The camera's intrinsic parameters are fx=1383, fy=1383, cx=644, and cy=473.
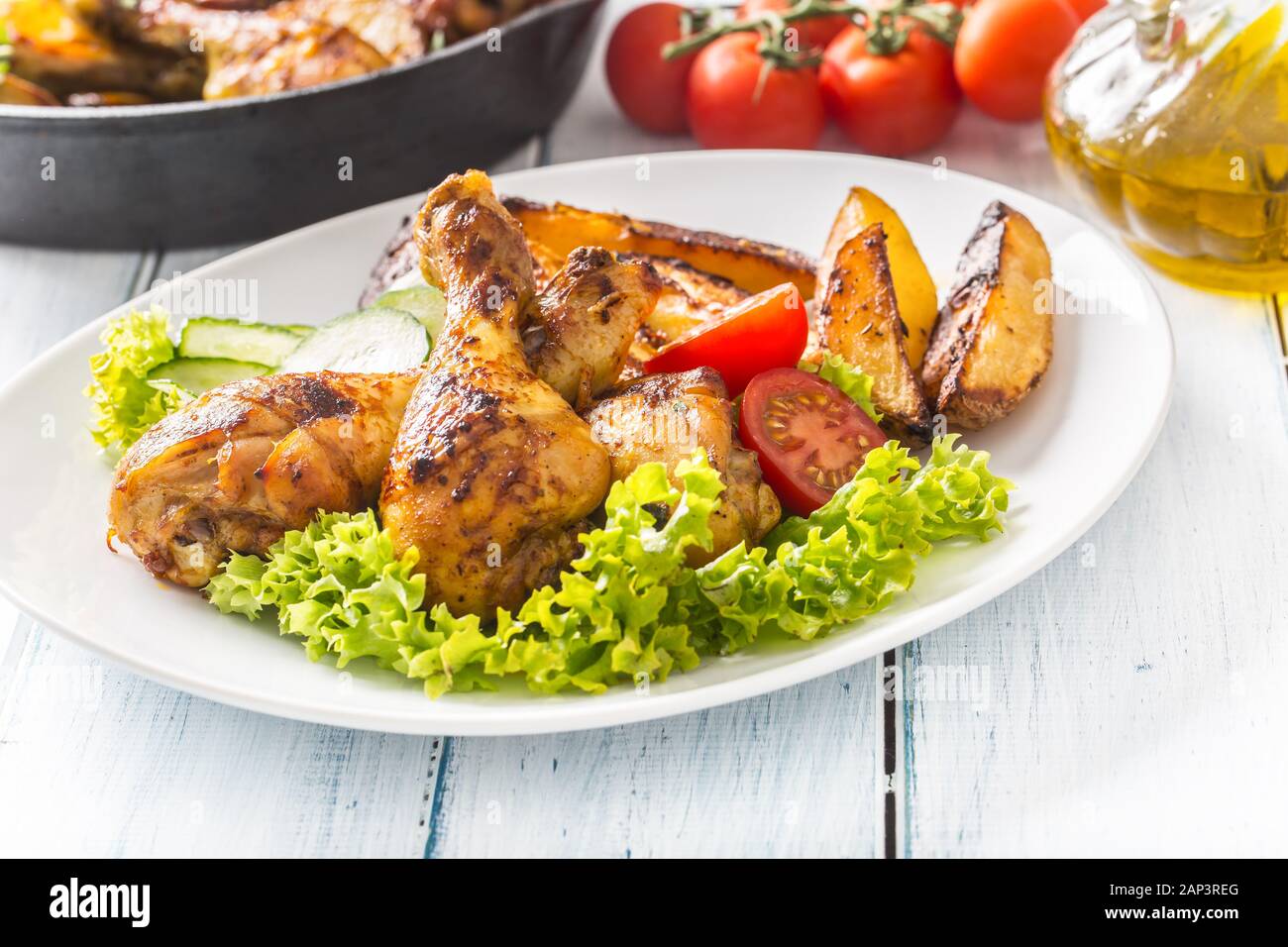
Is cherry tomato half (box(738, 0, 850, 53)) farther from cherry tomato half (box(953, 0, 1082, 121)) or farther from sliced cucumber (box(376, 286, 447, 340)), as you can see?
sliced cucumber (box(376, 286, 447, 340))

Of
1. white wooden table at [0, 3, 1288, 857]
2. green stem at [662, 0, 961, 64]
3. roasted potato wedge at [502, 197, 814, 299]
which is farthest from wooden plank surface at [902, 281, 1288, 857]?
green stem at [662, 0, 961, 64]

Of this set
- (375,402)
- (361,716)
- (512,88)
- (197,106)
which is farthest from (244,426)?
(512,88)

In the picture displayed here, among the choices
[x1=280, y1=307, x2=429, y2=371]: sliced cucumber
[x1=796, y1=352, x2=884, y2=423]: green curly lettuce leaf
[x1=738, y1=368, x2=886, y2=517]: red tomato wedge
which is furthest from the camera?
[x1=280, y1=307, x2=429, y2=371]: sliced cucumber

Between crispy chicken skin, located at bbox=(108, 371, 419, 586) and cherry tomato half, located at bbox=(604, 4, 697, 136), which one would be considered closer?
crispy chicken skin, located at bbox=(108, 371, 419, 586)

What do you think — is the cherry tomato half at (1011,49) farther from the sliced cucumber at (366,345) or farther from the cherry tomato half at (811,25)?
the sliced cucumber at (366,345)

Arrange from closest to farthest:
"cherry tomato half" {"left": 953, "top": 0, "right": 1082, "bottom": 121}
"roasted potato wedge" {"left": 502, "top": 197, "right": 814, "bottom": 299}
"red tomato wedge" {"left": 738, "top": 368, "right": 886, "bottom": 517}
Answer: "red tomato wedge" {"left": 738, "top": 368, "right": 886, "bottom": 517}
"roasted potato wedge" {"left": 502, "top": 197, "right": 814, "bottom": 299}
"cherry tomato half" {"left": 953, "top": 0, "right": 1082, "bottom": 121}

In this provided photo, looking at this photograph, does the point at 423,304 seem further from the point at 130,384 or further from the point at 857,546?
the point at 857,546

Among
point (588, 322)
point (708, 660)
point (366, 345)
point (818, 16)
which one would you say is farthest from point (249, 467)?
point (818, 16)

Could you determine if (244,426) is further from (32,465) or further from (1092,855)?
(1092,855)

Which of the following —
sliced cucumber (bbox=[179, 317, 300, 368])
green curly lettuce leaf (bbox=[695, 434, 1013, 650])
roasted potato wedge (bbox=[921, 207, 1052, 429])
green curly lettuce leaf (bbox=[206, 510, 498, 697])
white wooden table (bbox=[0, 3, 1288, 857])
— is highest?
roasted potato wedge (bbox=[921, 207, 1052, 429])
